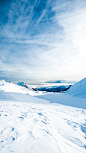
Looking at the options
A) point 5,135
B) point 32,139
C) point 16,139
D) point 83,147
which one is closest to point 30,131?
point 32,139

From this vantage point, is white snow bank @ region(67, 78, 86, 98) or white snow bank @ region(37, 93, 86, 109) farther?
white snow bank @ region(67, 78, 86, 98)

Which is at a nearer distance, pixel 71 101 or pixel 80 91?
pixel 71 101

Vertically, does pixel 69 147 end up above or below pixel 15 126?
below

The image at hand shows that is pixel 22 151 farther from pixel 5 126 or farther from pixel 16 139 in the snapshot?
pixel 5 126

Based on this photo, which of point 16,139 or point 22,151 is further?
point 16,139

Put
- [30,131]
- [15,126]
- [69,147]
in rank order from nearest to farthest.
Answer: [69,147], [30,131], [15,126]

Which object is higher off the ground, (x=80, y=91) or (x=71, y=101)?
(x=80, y=91)

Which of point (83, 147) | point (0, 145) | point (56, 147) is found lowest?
point (83, 147)

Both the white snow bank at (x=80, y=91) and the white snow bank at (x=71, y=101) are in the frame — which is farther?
the white snow bank at (x=80, y=91)

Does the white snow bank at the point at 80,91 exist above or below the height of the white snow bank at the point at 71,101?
above

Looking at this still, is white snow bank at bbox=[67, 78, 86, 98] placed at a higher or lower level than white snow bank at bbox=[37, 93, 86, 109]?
higher

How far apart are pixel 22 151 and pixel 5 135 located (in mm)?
637

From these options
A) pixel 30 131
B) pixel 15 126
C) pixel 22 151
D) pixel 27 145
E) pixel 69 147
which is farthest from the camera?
pixel 15 126

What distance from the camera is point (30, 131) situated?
2.08m
